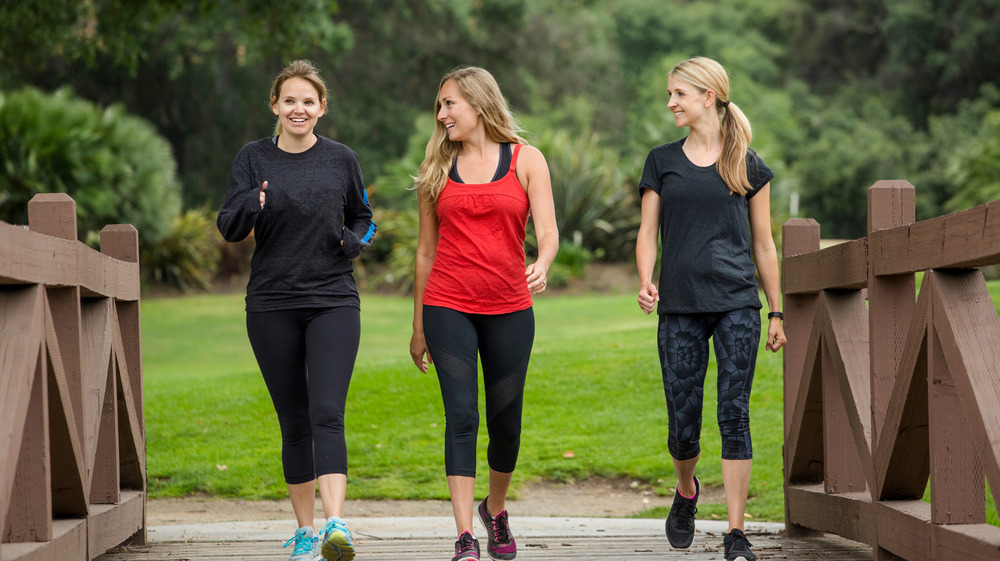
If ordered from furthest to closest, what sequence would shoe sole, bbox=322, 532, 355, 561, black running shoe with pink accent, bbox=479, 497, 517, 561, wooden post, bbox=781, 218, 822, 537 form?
wooden post, bbox=781, 218, 822, 537 → black running shoe with pink accent, bbox=479, 497, 517, 561 → shoe sole, bbox=322, 532, 355, 561

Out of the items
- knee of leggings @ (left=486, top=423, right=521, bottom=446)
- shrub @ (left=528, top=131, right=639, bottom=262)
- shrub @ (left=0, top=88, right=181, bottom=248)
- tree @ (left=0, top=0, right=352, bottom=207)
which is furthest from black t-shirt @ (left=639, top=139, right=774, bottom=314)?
tree @ (left=0, top=0, right=352, bottom=207)

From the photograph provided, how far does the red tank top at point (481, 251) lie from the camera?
163 inches

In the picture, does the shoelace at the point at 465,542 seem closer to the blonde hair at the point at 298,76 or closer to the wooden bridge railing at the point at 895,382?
the wooden bridge railing at the point at 895,382

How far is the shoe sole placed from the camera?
3707 mm

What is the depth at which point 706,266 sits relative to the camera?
4324 mm

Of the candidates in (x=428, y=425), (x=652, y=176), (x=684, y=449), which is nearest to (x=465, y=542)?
(x=684, y=449)

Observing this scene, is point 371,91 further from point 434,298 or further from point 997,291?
point 434,298

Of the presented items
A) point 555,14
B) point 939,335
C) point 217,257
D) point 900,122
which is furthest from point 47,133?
point 900,122

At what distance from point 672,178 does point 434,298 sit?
3.59ft

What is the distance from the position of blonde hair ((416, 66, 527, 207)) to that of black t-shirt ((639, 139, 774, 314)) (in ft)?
2.23

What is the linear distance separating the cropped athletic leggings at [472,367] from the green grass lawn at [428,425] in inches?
95.1

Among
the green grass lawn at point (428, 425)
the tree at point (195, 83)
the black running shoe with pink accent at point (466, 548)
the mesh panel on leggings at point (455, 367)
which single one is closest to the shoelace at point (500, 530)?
the black running shoe with pink accent at point (466, 548)

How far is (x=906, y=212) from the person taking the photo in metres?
3.92

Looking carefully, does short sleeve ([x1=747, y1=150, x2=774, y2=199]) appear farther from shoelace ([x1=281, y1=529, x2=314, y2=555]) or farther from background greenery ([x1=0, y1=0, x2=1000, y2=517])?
shoelace ([x1=281, y1=529, x2=314, y2=555])
